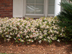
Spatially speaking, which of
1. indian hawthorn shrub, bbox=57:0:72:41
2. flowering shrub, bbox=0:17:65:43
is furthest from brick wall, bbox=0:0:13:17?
indian hawthorn shrub, bbox=57:0:72:41

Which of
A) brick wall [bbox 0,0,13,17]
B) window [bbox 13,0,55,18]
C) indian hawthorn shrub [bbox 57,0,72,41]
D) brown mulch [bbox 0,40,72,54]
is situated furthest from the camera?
window [bbox 13,0,55,18]

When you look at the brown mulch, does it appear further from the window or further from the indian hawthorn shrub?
the window

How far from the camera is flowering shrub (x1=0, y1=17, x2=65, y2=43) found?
12.5 ft

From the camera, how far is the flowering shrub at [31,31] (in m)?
3.82

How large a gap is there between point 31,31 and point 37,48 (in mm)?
635

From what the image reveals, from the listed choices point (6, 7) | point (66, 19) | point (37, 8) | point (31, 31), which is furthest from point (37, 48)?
point (6, 7)

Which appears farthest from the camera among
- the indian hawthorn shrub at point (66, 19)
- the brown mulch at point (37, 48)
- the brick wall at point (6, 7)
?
the brick wall at point (6, 7)

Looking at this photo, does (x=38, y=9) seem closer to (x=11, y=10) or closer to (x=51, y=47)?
(x=11, y=10)

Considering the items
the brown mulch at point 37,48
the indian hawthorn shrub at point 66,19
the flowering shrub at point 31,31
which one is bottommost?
the brown mulch at point 37,48

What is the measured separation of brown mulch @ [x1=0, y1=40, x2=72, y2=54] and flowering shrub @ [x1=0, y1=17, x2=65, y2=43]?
207 millimetres

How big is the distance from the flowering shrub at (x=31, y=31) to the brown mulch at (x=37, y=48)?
0.21m

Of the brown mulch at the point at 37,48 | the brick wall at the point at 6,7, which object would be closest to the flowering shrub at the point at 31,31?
the brown mulch at the point at 37,48

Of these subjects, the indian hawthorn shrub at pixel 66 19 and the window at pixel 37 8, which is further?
the window at pixel 37 8

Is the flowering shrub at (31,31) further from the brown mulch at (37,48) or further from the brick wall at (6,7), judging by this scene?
the brick wall at (6,7)
